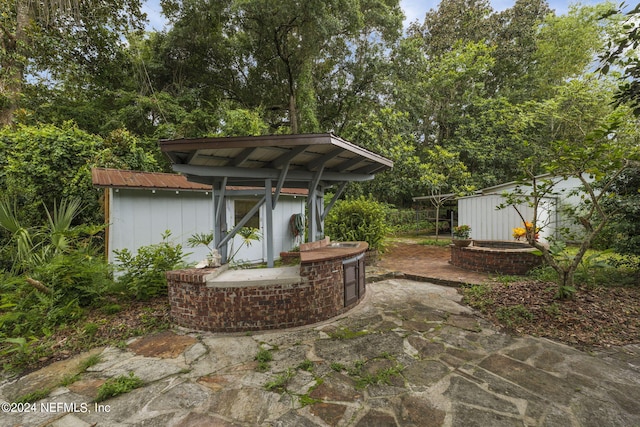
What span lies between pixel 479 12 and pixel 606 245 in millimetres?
17196

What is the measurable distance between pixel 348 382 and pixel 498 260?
514 cm

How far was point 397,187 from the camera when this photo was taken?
50.1 ft

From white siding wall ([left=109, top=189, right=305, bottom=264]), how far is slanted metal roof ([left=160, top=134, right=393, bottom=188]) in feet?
6.92

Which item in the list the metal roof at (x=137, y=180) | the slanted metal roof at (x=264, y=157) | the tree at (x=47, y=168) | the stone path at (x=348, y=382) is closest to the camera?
the stone path at (x=348, y=382)

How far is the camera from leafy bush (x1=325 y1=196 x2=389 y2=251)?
7328mm

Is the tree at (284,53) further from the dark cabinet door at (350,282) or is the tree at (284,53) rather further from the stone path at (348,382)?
the stone path at (348,382)

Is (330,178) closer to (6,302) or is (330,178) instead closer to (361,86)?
(6,302)

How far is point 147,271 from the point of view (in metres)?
4.60

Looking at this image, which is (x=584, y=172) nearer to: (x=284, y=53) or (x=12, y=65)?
(x=284, y=53)

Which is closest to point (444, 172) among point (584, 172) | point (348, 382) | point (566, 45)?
point (584, 172)

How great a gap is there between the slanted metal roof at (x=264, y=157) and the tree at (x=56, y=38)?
31.4 ft

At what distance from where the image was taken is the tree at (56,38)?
8.55 meters

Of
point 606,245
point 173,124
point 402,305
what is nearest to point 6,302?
point 402,305

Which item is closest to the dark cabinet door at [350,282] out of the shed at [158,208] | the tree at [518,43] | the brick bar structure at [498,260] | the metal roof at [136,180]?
the shed at [158,208]
